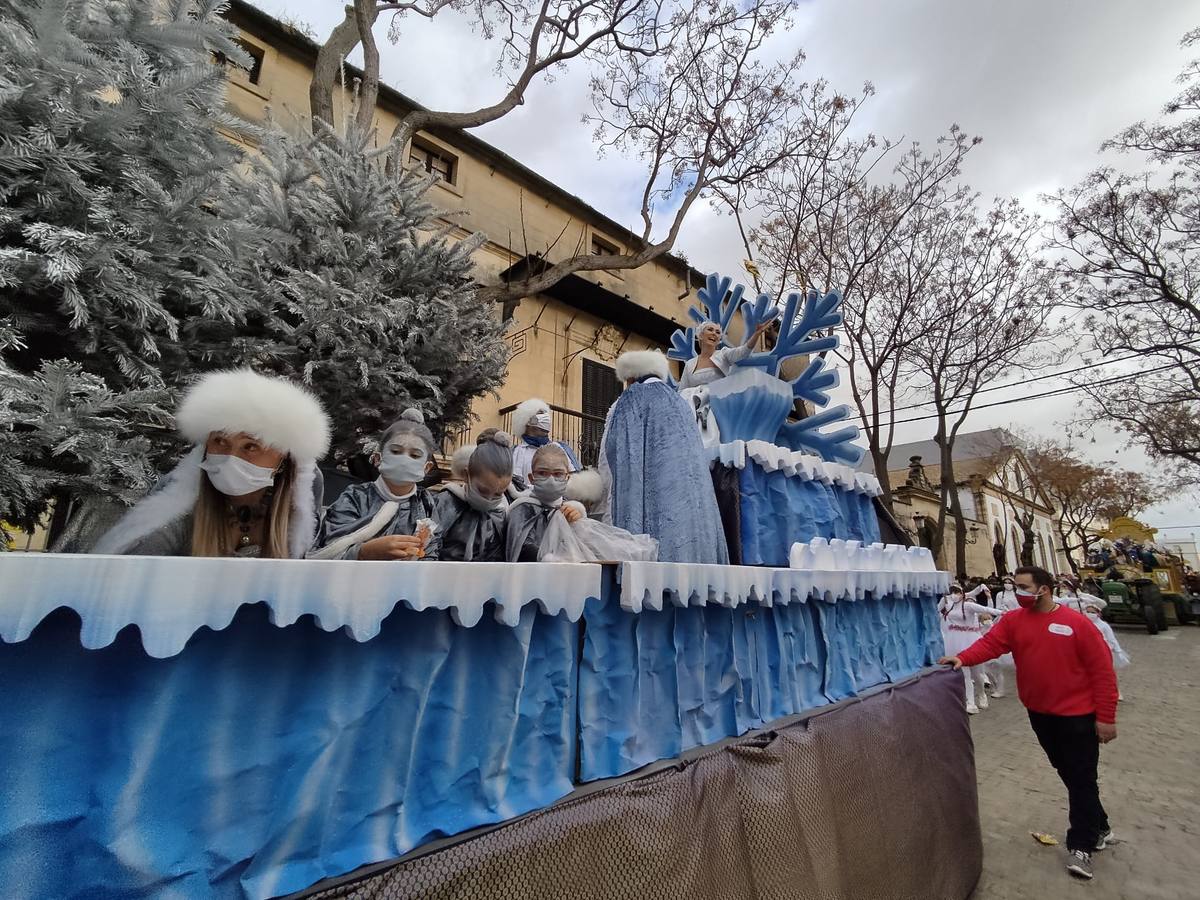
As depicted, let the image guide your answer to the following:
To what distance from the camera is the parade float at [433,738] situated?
965 mm

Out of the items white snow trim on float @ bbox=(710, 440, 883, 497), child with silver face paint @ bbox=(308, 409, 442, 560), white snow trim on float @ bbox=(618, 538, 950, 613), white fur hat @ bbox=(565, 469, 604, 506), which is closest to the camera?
child with silver face paint @ bbox=(308, 409, 442, 560)

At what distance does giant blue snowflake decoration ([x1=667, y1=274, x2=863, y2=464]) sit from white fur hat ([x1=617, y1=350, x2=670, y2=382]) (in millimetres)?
701

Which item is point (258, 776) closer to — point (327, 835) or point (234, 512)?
point (327, 835)

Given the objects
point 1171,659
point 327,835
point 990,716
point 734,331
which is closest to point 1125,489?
point 1171,659

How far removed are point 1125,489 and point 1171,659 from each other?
2075cm

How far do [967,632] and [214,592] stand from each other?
33.5ft

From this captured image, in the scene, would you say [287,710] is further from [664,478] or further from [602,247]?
[602,247]

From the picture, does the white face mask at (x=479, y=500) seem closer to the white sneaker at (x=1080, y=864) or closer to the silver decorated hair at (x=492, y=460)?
the silver decorated hair at (x=492, y=460)

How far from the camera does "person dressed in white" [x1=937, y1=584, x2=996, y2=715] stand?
8.39 meters

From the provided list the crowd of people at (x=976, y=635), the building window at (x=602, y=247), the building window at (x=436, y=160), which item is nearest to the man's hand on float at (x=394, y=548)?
the crowd of people at (x=976, y=635)

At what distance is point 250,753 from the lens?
1.14 metres

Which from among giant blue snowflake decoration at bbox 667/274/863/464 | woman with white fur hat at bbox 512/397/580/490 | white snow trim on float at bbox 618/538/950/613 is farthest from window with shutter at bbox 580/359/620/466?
woman with white fur hat at bbox 512/397/580/490

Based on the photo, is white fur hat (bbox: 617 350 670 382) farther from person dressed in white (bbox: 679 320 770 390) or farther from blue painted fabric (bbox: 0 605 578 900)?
blue painted fabric (bbox: 0 605 578 900)

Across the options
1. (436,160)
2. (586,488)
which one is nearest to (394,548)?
(586,488)
